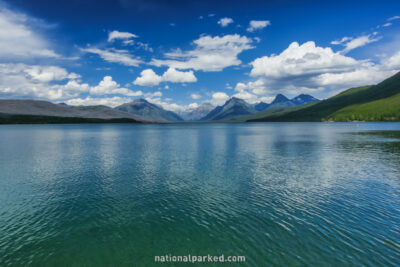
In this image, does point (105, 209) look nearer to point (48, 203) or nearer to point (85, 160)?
point (48, 203)

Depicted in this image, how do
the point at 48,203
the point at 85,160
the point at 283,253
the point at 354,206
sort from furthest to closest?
1. the point at 85,160
2. the point at 48,203
3. the point at 354,206
4. the point at 283,253

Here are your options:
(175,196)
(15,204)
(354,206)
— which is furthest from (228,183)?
(15,204)

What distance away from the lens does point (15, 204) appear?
1198 inches

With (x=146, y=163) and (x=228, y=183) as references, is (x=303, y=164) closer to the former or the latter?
(x=228, y=183)

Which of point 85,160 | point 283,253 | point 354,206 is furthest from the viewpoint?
point 85,160

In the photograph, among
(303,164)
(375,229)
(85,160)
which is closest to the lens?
(375,229)

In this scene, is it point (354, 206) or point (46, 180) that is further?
point (46, 180)

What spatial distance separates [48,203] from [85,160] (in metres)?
34.8

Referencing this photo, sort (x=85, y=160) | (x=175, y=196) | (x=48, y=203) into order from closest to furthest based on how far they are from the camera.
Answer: (x=48, y=203) → (x=175, y=196) → (x=85, y=160)

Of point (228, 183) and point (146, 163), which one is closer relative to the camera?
point (228, 183)

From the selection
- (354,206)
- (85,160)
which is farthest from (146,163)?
(354,206)

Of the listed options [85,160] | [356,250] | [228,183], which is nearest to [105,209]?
[228,183]

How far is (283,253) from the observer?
62.1ft

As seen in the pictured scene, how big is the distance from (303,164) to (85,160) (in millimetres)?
64827
